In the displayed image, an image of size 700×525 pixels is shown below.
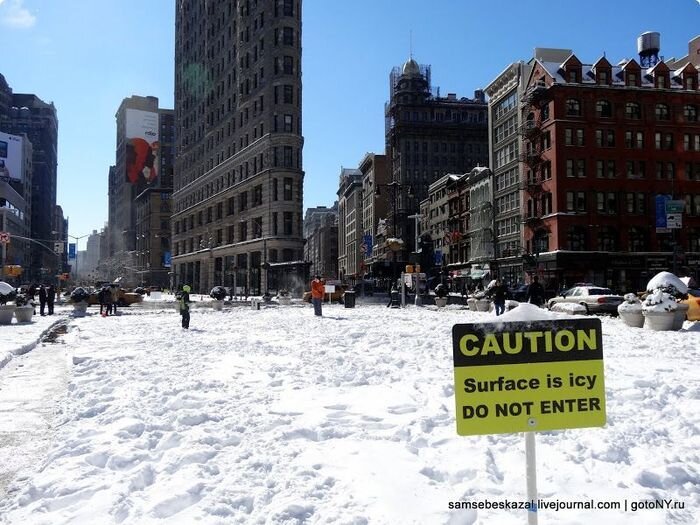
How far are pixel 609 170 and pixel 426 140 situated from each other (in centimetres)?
6377

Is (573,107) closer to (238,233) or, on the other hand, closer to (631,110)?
(631,110)

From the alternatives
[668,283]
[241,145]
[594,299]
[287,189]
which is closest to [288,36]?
[241,145]

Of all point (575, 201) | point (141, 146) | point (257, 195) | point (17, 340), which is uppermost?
point (141, 146)

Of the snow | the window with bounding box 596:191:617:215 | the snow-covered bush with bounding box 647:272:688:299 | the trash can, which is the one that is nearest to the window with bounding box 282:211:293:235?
the trash can

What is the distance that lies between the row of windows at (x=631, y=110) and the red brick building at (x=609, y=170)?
103 millimetres

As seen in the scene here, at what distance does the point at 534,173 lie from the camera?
2288 inches

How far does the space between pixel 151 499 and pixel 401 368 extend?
6.65 m

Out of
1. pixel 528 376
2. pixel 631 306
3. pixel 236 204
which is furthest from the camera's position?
pixel 236 204

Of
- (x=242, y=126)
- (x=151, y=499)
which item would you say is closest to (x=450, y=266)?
(x=242, y=126)

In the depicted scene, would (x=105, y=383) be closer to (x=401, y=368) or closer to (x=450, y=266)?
(x=401, y=368)

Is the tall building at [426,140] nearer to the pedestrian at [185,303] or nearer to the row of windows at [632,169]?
the row of windows at [632,169]

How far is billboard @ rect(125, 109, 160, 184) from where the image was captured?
539ft

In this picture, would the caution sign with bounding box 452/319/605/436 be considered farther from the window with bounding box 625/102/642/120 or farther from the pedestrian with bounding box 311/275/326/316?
the window with bounding box 625/102/642/120

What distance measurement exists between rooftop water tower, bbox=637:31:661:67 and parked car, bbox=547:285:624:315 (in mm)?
53104
